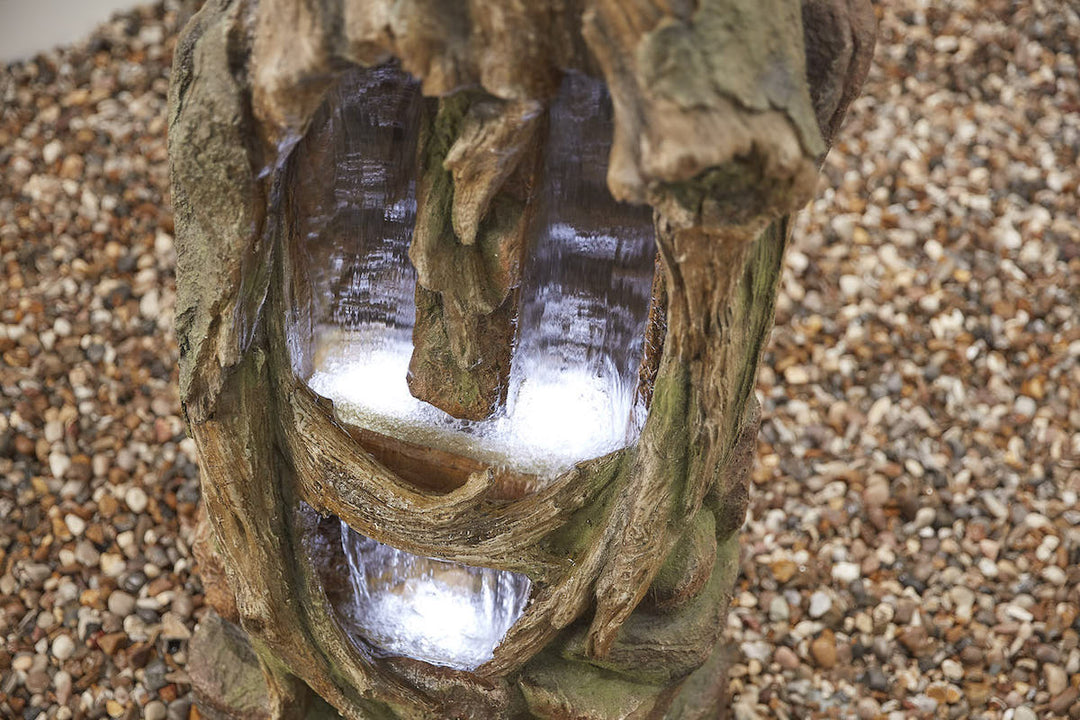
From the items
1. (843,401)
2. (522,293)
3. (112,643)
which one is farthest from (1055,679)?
(112,643)

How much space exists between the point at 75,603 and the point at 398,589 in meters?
0.80

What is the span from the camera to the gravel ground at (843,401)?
2.13 m

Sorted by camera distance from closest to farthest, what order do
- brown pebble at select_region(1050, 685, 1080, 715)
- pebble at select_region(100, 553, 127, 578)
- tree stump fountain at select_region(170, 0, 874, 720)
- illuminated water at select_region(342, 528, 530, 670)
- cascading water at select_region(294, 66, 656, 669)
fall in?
tree stump fountain at select_region(170, 0, 874, 720)
cascading water at select_region(294, 66, 656, 669)
illuminated water at select_region(342, 528, 530, 670)
brown pebble at select_region(1050, 685, 1080, 715)
pebble at select_region(100, 553, 127, 578)

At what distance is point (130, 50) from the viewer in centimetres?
307

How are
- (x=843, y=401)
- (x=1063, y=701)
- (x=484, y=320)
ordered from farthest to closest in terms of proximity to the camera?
(x=843, y=401) → (x=1063, y=701) → (x=484, y=320)

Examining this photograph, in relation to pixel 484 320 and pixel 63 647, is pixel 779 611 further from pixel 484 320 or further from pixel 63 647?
pixel 63 647

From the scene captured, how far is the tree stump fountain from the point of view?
99 cm

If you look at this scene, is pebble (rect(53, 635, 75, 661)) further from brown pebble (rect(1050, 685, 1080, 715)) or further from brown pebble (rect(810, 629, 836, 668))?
brown pebble (rect(1050, 685, 1080, 715))

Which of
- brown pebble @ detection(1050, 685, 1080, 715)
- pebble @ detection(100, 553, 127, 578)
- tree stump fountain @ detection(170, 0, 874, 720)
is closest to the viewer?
tree stump fountain @ detection(170, 0, 874, 720)

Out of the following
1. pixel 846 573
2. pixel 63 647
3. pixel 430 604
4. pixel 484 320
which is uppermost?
pixel 484 320

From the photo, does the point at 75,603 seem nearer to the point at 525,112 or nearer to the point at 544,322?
the point at 544,322

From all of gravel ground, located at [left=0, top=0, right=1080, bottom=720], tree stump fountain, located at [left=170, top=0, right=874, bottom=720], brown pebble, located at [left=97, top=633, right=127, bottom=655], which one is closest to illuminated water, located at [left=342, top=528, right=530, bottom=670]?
tree stump fountain, located at [left=170, top=0, right=874, bottom=720]

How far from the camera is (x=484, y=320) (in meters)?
1.40

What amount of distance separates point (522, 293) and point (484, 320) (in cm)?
7
